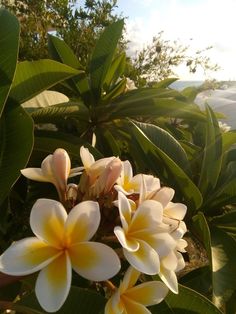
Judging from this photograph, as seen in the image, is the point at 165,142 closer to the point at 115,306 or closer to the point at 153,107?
the point at 153,107

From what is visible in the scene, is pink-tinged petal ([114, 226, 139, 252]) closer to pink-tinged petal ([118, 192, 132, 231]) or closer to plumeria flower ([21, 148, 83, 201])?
pink-tinged petal ([118, 192, 132, 231])

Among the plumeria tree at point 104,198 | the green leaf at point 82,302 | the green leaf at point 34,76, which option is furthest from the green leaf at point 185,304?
the green leaf at point 34,76

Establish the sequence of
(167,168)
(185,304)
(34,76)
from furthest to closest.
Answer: (167,168)
(34,76)
(185,304)

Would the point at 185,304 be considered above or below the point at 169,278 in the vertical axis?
below

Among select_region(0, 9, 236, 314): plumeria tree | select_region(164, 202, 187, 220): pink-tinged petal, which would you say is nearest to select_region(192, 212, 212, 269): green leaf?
select_region(0, 9, 236, 314): plumeria tree

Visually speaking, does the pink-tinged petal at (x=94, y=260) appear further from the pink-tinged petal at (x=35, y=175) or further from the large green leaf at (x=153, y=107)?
the large green leaf at (x=153, y=107)

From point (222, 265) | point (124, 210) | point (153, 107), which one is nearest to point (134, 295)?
point (124, 210)
